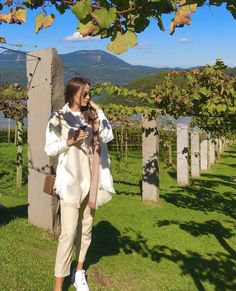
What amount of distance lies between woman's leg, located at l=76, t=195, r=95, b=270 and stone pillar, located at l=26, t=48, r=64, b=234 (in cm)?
191

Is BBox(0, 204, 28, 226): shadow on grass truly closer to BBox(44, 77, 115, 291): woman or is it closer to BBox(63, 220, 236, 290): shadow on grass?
BBox(63, 220, 236, 290): shadow on grass

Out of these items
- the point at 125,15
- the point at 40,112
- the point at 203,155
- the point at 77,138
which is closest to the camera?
the point at 125,15

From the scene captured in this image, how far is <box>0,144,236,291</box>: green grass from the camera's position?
4.99 m

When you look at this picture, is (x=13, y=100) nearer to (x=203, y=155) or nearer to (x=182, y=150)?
(x=182, y=150)

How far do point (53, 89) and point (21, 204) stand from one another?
273 cm

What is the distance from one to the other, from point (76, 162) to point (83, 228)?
2.17ft

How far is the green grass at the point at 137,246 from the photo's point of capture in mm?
4992

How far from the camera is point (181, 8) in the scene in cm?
157

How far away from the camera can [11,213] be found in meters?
7.14

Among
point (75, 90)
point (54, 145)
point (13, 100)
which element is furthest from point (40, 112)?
point (54, 145)

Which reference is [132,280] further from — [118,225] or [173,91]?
[173,91]

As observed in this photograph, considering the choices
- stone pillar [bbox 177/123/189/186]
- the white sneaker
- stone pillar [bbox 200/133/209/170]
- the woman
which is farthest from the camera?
stone pillar [bbox 200/133/209/170]

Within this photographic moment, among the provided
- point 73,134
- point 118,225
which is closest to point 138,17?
point 73,134

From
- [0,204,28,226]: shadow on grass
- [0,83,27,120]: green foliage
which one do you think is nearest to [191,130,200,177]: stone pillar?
[0,83,27,120]: green foliage
